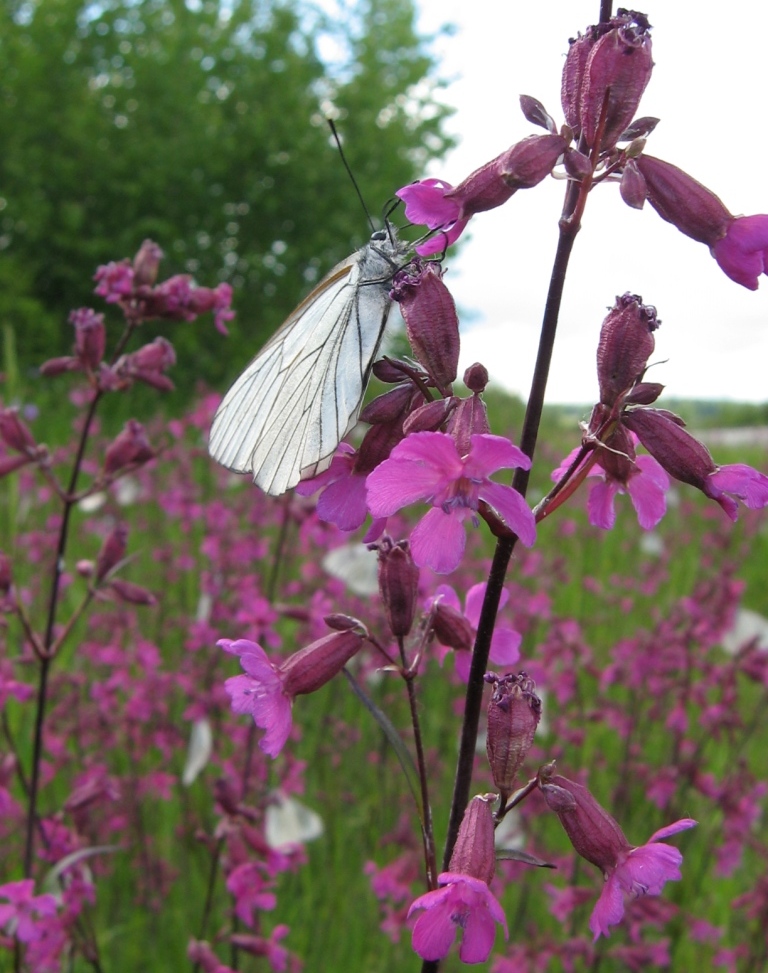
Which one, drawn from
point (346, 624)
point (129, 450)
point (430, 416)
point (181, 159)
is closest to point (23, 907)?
point (129, 450)

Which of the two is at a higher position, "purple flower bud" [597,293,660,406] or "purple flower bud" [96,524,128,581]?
"purple flower bud" [597,293,660,406]

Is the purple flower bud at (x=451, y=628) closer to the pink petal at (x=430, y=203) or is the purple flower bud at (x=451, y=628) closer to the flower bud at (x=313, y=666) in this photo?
the flower bud at (x=313, y=666)

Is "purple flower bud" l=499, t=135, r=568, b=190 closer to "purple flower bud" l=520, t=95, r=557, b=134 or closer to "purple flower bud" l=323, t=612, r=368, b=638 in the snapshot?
"purple flower bud" l=520, t=95, r=557, b=134

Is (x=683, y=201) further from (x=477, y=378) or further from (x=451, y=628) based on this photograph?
(x=451, y=628)

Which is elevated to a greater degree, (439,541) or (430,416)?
(430,416)

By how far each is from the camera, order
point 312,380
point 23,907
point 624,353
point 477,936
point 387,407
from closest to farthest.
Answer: point 477,936 < point 624,353 < point 387,407 < point 312,380 < point 23,907

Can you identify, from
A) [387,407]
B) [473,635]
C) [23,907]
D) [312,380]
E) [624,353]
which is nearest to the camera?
[624,353]

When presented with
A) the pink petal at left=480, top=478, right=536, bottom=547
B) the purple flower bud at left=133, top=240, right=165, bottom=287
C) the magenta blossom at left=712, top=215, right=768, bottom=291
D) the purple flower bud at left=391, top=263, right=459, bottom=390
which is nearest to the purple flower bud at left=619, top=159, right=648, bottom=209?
the magenta blossom at left=712, top=215, right=768, bottom=291
